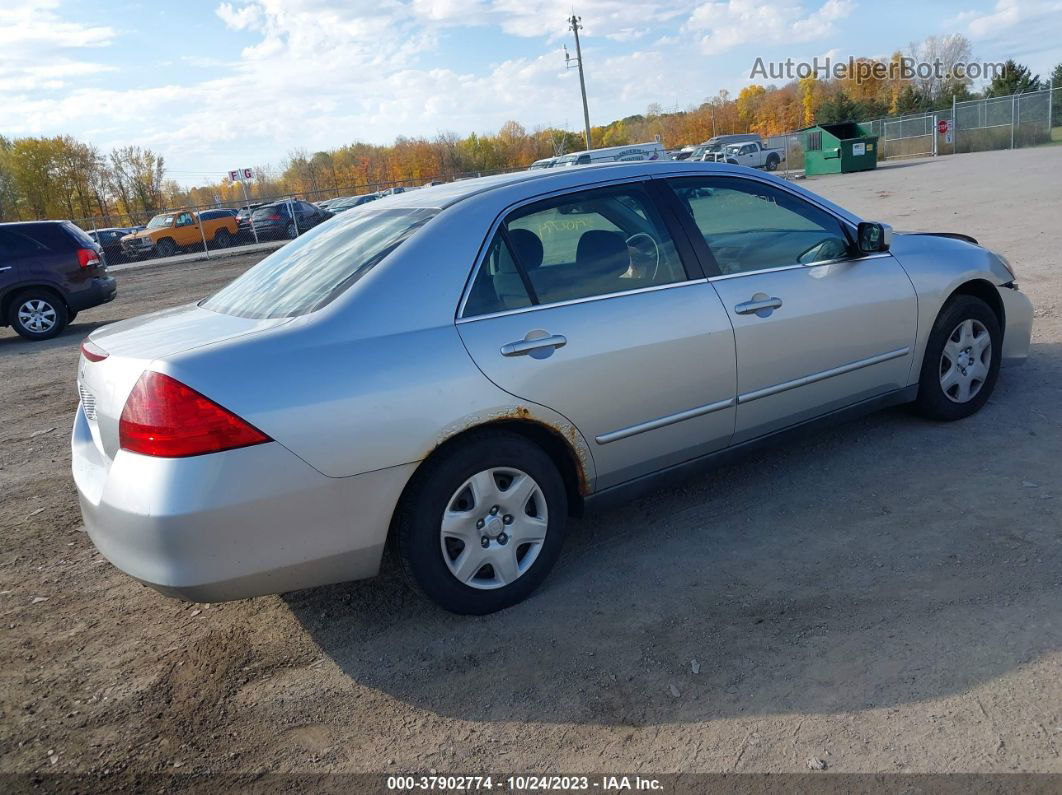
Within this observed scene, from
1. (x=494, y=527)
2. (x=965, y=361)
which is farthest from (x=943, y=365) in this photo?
(x=494, y=527)

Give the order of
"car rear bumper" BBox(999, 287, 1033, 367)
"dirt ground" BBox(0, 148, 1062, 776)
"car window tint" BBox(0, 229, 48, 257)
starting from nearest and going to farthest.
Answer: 1. "dirt ground" BBox(0, 148, 1062, 776)
2. "car rear bumper" BBox(999, 287, 1033, 367)
3. "car window tint" BBox(0, 229, 48, 257)

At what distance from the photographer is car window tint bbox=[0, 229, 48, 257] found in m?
12.2

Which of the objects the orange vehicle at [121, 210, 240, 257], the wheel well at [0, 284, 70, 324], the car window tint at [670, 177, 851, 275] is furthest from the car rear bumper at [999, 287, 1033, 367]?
the orange vehicle at [121, 210, 240, 257]

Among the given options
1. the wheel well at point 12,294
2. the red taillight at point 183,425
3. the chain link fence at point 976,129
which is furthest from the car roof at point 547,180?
the chain link fence at point 976,129

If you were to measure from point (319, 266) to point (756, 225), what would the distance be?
87.2 inches

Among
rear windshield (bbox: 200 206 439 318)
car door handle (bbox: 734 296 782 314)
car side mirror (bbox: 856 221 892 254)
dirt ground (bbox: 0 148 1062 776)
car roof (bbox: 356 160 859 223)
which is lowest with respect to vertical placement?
dirt ground (bbox: 0 148 1062 776)

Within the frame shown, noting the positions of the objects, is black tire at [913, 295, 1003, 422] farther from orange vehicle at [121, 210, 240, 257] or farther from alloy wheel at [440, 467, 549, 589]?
orange vehicle at [121, 210, 240, 257]

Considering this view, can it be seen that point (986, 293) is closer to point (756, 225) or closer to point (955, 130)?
point (756, 225)

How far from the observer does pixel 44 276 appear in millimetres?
12438

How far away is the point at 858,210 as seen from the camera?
60.7 ft

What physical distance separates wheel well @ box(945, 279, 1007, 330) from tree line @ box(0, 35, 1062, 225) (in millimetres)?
37431

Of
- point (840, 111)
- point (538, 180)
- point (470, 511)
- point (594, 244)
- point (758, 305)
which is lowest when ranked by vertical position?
point (470, 511)

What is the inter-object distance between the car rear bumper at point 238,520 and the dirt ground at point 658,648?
1.57 ft

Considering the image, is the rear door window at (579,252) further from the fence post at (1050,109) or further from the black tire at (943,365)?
the fence post at (1050,109)
